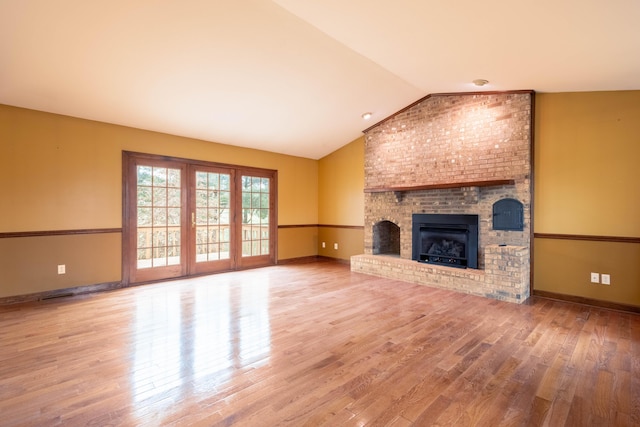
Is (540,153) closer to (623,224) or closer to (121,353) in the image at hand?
(623,224)

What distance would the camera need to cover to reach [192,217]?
5.44 meters

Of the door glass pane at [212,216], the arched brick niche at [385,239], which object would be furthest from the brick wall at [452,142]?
the door glass pane at [212,216]

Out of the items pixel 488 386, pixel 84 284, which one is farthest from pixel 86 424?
pixel 84 284

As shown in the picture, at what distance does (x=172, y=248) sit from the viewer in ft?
17.3

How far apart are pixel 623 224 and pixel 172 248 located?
20.6 ft

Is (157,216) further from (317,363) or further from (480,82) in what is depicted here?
(480,82)

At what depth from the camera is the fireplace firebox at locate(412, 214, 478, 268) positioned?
4.75 m

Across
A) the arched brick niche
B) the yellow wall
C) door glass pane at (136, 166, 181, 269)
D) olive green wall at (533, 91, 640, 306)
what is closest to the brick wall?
olive green wall at (533, 91, 640, 306)

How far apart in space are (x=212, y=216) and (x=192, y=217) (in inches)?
15.2

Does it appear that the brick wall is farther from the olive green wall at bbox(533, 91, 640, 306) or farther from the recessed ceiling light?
the recessed ceiling light

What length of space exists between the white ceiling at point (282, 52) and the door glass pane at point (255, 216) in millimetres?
1732

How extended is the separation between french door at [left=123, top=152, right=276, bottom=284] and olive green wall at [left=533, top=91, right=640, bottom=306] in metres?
4.75

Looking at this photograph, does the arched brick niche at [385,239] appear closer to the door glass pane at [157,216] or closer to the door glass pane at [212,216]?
the door glass pane at [212,216]

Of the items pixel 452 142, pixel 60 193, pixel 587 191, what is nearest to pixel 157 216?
pixel 60 193
